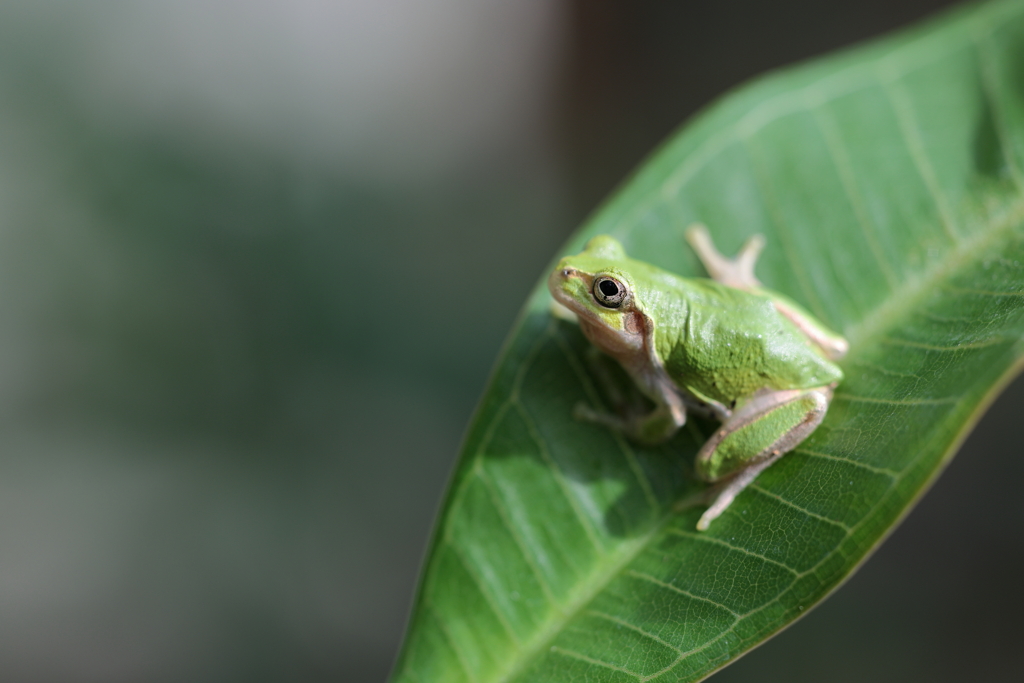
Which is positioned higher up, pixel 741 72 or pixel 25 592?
pixel 741 72

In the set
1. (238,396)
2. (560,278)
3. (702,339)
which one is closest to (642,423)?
(702,339)

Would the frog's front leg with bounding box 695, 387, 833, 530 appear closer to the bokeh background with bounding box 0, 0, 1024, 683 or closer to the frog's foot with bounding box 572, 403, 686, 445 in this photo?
the frog's foot with bounding box 572, 403, 686, 445

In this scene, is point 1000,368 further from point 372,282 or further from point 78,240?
point 78,240

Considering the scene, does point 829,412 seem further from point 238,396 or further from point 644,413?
point 238,396

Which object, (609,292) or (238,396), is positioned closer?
(609,292)

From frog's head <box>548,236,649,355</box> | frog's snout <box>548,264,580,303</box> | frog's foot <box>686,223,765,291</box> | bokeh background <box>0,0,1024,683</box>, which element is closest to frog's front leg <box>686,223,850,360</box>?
frog's foot <box>686,223,765,291</box>

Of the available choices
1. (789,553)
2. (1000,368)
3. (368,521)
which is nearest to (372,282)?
(368,521)
